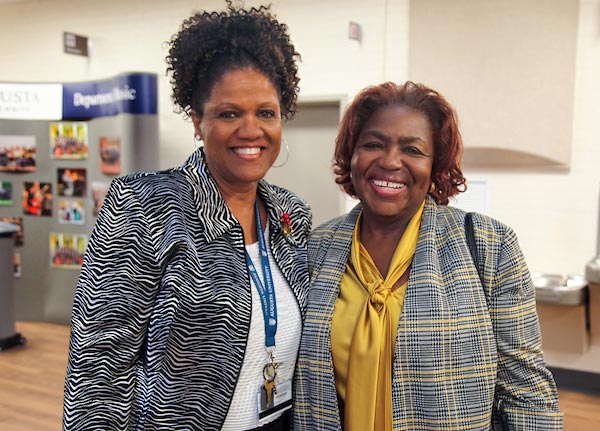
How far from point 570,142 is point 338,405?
3745mm

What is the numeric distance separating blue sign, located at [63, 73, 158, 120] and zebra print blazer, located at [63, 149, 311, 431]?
4.27m

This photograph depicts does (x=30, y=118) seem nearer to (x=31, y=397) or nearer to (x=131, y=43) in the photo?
(x=131, y=43)

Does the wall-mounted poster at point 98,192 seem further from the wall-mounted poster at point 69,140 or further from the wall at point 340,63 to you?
the wall at point 340,63

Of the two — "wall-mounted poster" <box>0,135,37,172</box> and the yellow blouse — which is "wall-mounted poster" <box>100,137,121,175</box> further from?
the yellow blouse

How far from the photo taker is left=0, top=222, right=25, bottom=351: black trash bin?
17.8ft

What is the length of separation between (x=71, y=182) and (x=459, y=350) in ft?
17.7

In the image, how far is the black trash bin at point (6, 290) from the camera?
5414mm

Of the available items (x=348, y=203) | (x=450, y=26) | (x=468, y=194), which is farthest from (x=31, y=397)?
(x=450, y=26)

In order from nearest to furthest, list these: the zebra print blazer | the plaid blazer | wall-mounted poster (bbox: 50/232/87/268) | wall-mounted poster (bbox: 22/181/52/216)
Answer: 1. the zebra print blazer
2. the plaid blazer
3. wall-mounted poster (bbox: 50/232/87/268)
4. wall-mounted poster (bbox: 22/181/52/216)

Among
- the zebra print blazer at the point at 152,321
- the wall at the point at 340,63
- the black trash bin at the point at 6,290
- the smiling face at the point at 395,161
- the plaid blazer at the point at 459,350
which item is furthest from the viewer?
the black trash bin at the point at 6,290

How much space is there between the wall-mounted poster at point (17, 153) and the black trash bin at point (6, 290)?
102 centimetres

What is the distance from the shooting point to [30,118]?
6238 mm

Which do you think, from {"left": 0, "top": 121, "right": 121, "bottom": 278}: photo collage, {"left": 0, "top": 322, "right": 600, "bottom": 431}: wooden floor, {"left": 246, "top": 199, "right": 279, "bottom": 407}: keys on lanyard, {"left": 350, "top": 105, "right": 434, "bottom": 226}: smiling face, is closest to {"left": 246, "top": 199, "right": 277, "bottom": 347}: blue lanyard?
{"left": 246, "top": 199, "right": 279, "bottom": 407}: keys on lanyard

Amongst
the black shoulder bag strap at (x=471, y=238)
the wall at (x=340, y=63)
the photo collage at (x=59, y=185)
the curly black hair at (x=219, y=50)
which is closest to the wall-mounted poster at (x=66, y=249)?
the photo collage at (x=59, y=185)
